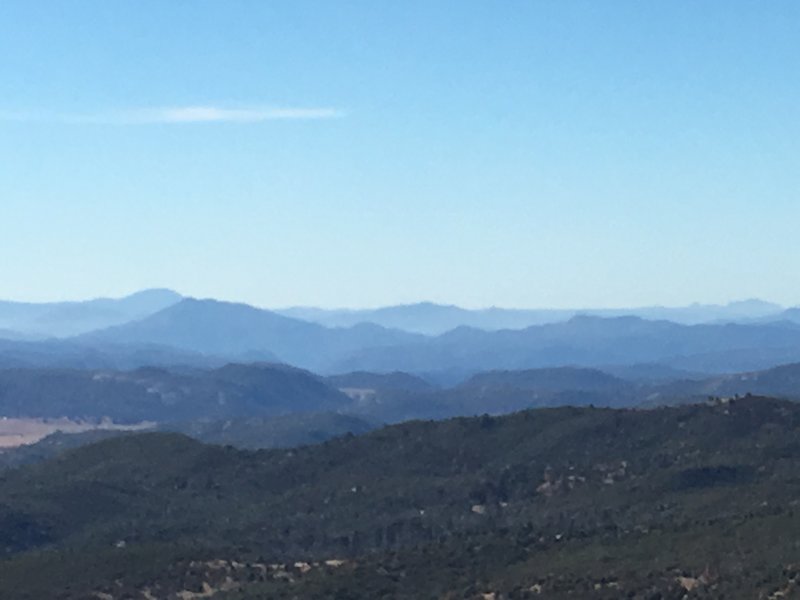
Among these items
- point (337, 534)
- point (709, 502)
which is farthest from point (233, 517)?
point (709, 502)

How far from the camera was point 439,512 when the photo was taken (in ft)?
456

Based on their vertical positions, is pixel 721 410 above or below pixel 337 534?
above

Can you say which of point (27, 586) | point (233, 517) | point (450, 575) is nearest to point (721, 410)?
point (233, 517)

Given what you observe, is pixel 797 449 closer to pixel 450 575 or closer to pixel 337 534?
pixel 337 534

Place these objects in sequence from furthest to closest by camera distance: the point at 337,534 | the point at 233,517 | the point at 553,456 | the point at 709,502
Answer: the point at 553,456 < the point at 233,517 < the point at 337,534 < the point at 709,502

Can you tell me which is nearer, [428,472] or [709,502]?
[709,502]

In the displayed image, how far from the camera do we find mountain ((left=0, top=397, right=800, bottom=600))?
89.8 meters

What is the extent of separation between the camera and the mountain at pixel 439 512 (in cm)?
8975

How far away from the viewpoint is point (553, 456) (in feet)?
526

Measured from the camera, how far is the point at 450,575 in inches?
3698

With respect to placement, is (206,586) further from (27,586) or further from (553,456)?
(553,456)

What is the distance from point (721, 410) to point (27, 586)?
94934mm

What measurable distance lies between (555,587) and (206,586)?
29.6 metres

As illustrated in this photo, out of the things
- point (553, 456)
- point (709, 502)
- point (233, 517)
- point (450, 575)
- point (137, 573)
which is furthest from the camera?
point (553, 456)
